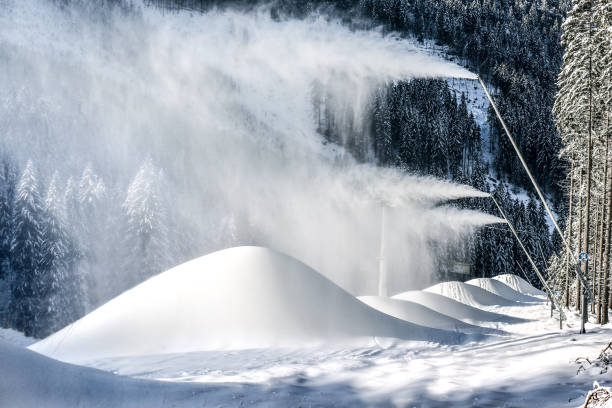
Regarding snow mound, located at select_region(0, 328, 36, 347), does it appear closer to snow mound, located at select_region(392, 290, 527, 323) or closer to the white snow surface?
snow mound, located at select_region(392, 290, 527, 323)

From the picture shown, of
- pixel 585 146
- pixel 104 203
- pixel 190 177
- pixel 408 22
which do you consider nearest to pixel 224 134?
pixel 190 177

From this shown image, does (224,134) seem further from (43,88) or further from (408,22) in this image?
(408,22)

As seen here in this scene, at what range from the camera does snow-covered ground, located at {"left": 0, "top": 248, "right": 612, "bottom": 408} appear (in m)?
7.50

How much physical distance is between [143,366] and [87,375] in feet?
10.9

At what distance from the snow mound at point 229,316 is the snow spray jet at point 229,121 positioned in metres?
13.0

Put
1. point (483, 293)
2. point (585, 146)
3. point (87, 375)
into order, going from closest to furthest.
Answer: point (87, 375), point (585, 146), point (483, 293)

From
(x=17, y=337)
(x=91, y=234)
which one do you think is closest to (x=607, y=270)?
A: (x=17, y=337)

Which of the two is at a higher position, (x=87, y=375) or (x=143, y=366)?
(x=87, y=375)

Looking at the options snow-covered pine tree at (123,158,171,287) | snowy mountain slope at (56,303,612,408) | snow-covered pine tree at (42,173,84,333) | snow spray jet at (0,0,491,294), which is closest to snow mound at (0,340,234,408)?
snowy mountain slope at (56,303,612,408)

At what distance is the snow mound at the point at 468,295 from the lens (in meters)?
42.4

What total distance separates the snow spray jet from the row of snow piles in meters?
12.9

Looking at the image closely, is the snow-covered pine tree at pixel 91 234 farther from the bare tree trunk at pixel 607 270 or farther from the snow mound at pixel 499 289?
the snow mound at pixel 499 289

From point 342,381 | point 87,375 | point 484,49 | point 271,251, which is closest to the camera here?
point 87,375

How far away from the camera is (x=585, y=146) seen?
77.0 feet
